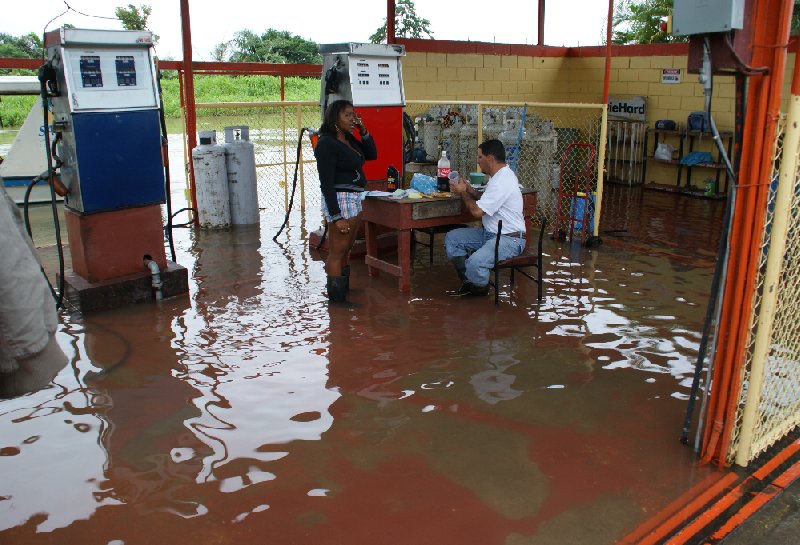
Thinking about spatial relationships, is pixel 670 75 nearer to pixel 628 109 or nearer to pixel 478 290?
pixel 628 109

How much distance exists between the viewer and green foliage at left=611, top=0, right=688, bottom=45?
17.2m

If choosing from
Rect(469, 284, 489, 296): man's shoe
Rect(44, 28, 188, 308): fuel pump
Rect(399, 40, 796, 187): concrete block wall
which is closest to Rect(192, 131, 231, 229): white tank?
Rect(44, 28, 188, 308): fuel pump

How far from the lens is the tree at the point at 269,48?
99.4 ft

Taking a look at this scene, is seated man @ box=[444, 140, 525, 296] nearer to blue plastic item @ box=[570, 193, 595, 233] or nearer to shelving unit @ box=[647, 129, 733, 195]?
blue plastic item @ box=[570, 193, 595, 233]

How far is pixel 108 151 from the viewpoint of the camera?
236 inches

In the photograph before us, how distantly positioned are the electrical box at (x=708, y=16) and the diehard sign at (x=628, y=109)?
34.3 feet

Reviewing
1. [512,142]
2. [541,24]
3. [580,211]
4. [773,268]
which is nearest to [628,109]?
[541,24]

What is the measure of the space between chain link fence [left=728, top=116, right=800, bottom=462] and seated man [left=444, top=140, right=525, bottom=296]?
256 centimetres

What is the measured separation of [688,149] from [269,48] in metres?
23.2

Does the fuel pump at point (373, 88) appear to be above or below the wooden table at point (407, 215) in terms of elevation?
above

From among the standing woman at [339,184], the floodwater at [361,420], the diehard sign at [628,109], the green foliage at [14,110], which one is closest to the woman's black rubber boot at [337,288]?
the standing woman at [339,184]

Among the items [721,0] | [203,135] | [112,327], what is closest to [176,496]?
[112,327]

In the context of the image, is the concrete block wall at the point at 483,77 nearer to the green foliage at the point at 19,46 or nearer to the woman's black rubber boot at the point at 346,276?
the woman's black rubber boot at the point at 346,276

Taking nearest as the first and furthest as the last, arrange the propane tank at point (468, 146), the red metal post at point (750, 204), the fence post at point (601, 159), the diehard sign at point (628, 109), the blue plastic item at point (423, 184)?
the red metal post at point (750, 204)
the blue plastic item at point (423, 184)
the fence post at point (601, 159)
the propane tank at point (468, 146)
the diehard sign at point (628, 109)
